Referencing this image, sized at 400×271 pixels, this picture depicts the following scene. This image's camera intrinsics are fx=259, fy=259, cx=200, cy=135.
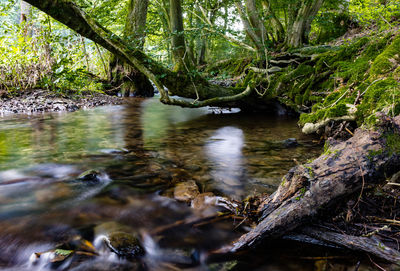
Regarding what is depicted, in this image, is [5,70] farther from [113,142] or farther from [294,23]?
[294,23]

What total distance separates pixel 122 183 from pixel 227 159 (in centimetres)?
165

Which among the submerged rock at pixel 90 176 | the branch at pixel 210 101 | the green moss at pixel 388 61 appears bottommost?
the submerged rock at pixel 90 176

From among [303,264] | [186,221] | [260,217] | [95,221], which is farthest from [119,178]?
[303,264]

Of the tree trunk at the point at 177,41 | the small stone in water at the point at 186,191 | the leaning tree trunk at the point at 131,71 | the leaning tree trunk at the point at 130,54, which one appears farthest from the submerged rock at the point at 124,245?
the leaning tree trunk at the point at 131,71

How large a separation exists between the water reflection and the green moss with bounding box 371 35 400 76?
2.42m

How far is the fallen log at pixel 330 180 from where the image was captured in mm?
1710

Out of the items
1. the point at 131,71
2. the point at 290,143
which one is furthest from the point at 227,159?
the point at 131,71

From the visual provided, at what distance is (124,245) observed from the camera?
186cm

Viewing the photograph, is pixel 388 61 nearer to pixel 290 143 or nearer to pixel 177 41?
pixel 290 143

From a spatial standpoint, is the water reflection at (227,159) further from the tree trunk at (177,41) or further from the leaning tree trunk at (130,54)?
the tree trunk at (177,41)

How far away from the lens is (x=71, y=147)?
450cm

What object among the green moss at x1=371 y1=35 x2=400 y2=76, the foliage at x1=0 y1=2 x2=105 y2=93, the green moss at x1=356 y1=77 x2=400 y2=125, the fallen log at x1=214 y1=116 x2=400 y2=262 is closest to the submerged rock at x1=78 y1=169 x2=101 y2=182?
the fallen log at x1=214 y1=116 x2=400 y2=262

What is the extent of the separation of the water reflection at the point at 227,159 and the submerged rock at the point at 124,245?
115 cm

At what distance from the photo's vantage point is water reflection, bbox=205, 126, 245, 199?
9.63 ft
